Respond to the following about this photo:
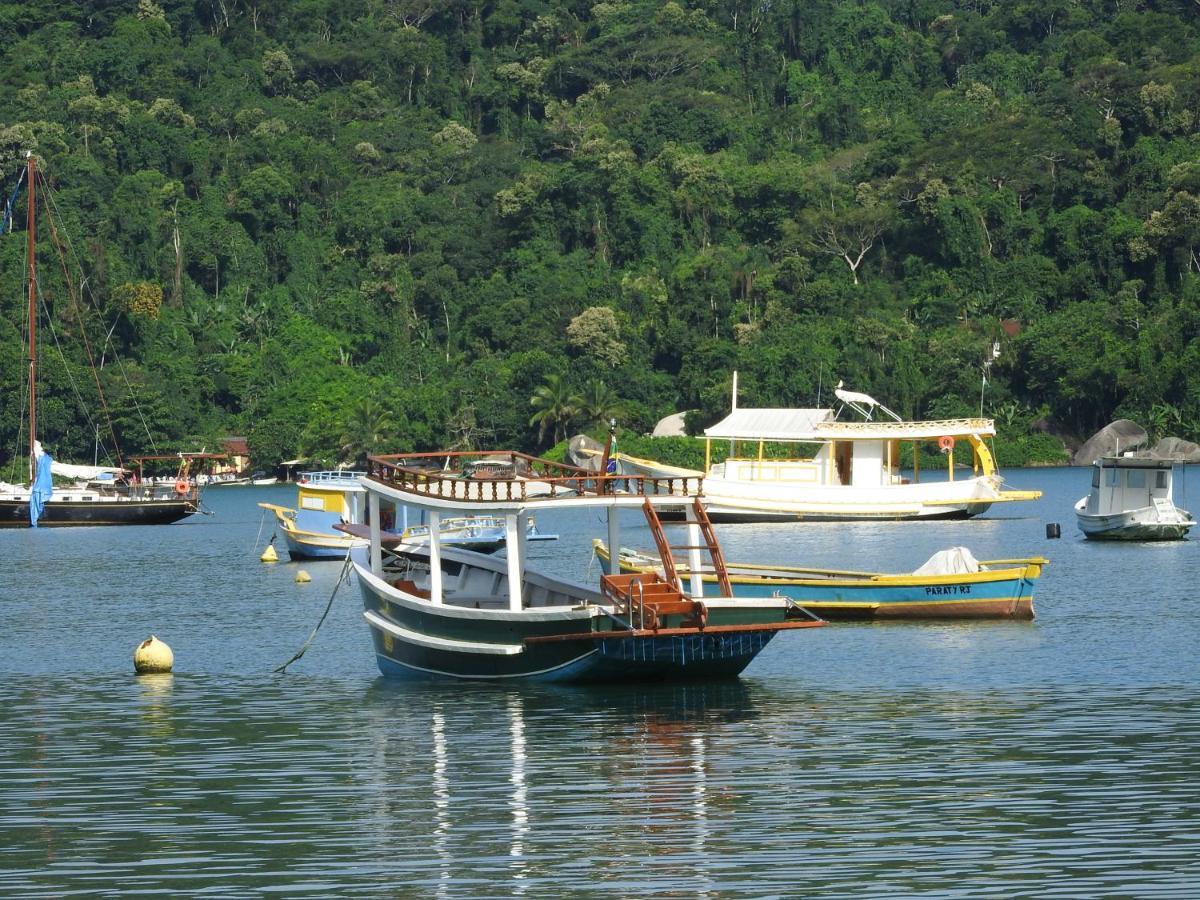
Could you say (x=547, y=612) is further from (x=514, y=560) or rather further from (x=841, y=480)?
(x=841, y=480)

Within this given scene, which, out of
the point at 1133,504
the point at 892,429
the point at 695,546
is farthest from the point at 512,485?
the point at 892,429

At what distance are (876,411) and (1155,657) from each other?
319 feet

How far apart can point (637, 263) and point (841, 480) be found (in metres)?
80.6

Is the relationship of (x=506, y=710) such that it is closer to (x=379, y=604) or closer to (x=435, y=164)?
(x=379, y=604)

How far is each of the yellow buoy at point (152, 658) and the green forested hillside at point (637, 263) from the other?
334ft

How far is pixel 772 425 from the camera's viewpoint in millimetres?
89250

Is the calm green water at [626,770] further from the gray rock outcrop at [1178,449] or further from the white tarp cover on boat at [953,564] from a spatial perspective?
the gray rock outcrop at [1178,449]

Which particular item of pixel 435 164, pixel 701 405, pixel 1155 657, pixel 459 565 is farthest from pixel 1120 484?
pixel 435 164

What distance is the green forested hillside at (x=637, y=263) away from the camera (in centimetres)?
14175

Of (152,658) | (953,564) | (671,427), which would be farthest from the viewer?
(671,427)

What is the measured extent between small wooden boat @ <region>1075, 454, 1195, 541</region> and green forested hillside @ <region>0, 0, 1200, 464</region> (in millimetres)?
63896

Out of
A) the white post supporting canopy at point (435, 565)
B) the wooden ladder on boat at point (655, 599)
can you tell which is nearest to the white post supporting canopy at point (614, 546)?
the wooden ladder on boat at point (655, 599)

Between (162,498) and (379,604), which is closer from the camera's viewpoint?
(379,604)

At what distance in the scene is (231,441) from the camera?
14888cm
